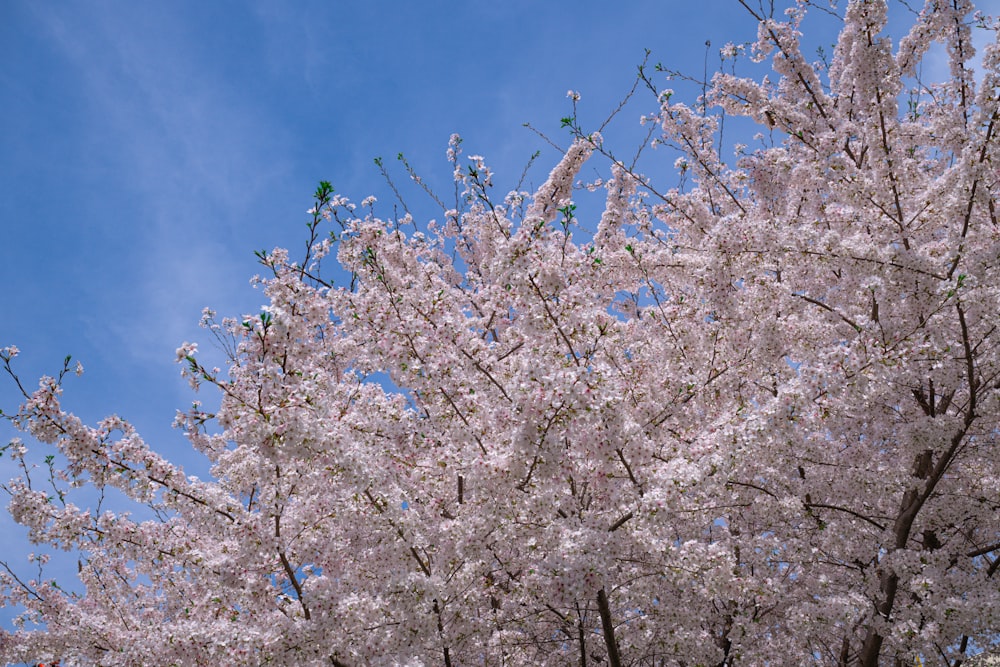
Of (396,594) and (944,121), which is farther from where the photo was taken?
(944,121)

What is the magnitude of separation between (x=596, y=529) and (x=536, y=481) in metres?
0.82

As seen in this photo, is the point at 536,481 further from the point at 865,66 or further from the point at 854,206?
the point at 865,66

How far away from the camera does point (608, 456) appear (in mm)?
6348

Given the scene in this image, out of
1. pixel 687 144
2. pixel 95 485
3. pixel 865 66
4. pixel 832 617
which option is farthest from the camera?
pixel 687 144

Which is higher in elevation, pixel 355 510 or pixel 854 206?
pixel 854 206

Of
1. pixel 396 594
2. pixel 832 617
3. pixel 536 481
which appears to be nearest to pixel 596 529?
pixel 536 481

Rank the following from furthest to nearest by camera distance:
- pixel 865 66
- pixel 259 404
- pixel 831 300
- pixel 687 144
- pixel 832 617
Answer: pixel 687 144, pixel 831 300, pixel 865 66, pixel 832 617, pixel 259 404

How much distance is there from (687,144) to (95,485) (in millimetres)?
10022

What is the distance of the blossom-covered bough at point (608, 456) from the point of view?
614 cm

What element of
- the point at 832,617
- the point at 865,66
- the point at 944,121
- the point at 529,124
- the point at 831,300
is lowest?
the point at 832,617

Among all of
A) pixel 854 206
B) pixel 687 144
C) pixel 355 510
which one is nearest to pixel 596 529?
pixel 355 510

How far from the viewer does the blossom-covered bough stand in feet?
20.1

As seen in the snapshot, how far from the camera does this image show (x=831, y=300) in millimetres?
9625

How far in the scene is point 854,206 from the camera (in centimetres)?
836
